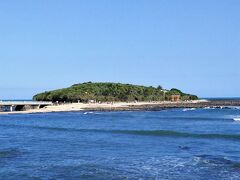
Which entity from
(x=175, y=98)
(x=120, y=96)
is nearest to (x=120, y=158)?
(x=120, y=96)

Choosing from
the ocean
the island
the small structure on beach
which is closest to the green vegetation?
the island

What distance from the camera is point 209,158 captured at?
94.6 ft

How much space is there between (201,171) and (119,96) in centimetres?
14241

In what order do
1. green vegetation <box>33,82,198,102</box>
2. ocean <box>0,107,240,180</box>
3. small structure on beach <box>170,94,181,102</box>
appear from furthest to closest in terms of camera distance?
small structure on beach <box>170,94,181,102</box> < green vegetation <box>33,82,198,102</box> < ocean <box>0,107,240,180</box>

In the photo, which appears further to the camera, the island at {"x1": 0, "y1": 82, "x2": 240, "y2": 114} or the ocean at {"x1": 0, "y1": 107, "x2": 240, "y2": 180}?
the island at {"x1": 0, "y1": 82, "x2": 240, "y2": 114}

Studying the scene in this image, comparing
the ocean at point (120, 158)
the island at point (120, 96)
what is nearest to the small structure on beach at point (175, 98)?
the island at point (120, 96)

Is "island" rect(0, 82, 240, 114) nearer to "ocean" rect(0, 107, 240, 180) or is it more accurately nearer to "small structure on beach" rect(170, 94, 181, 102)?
"small structure on beach" rect(170, 94, 181, 102)

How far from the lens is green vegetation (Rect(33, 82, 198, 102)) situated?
148m

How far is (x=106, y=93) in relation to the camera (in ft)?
552

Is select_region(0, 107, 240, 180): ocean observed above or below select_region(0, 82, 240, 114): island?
below

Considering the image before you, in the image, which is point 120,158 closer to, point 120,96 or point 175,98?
point 120,96

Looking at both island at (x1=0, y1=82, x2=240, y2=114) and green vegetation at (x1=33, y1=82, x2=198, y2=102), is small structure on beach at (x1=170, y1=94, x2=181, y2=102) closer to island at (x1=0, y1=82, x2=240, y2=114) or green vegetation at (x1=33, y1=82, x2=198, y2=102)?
island at (x1=0, y1=82, x2=240, y2=114)

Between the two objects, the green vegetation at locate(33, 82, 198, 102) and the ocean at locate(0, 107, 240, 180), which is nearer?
the ocean at locate(0, 107, 240, 180)

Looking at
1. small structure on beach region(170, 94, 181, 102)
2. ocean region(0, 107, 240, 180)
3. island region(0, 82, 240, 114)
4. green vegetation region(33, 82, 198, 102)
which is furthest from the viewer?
small structure on beach region(170, 94, 181, 102)
